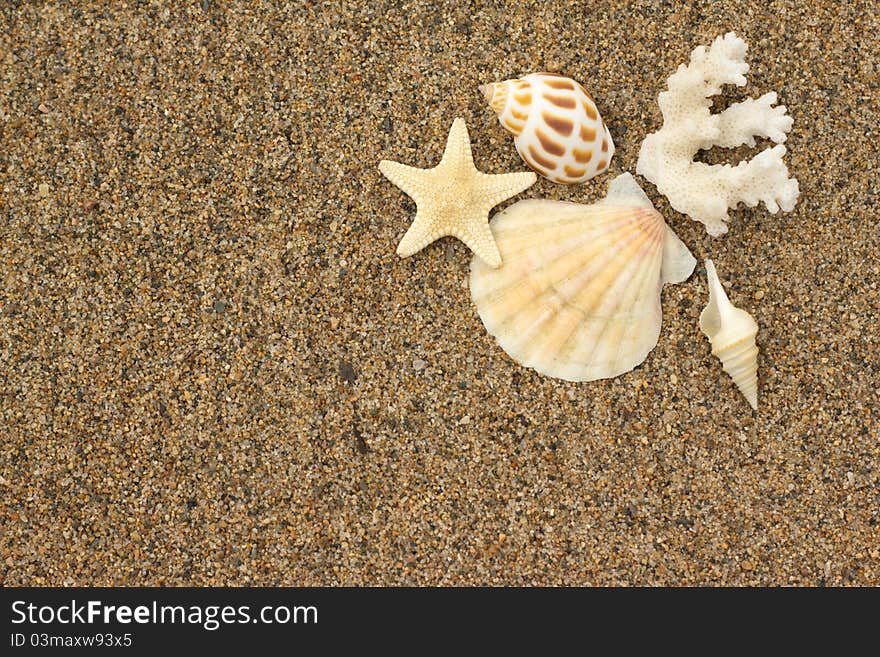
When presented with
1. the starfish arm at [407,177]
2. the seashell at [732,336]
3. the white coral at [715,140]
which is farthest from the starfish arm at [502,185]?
the seashell at [732,336]

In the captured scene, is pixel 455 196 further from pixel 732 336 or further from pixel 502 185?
pixel 732 336

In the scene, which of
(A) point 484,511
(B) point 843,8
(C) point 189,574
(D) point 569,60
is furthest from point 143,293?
(B) point 843,8

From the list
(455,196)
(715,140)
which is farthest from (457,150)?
(715,140)

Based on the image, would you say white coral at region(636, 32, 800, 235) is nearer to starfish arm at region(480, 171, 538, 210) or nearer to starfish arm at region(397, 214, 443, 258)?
starfish arm at region(480, 171, 538, 210)

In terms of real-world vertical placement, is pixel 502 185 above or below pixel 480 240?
above

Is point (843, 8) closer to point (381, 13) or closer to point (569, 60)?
point (569, 60)

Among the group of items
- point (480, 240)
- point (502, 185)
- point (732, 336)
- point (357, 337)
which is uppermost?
point (502, 185)

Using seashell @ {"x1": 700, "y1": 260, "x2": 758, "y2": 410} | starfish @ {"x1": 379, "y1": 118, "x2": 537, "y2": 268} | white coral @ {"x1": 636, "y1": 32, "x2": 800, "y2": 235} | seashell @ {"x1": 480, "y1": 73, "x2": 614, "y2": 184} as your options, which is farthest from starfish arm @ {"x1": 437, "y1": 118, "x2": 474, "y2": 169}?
seashell @ {"x1": 700, "y1": 260, "x2": 758, "y2": 410}
